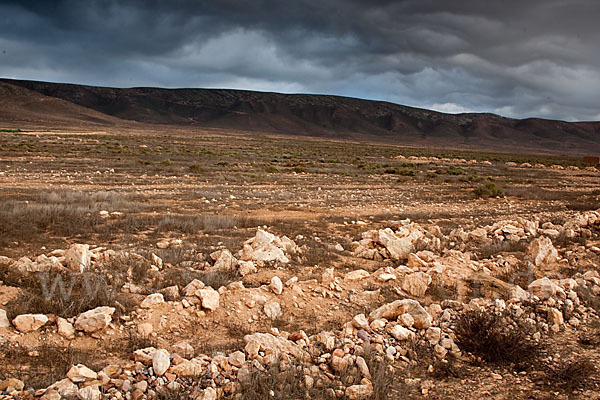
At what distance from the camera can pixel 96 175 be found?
695 inches

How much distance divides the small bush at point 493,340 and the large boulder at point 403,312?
37 cm

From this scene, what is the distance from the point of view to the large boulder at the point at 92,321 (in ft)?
12.9

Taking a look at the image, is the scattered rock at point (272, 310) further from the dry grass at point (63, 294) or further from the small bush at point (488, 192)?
the small bush at point (488, 192)

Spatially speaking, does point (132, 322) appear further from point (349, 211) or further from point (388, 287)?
point (349, 211)

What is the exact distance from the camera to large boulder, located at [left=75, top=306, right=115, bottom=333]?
12.9 ft

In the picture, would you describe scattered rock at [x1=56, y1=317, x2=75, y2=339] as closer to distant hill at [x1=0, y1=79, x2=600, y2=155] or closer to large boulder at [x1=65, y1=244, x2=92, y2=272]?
large boulder at [x1=65, y1=244, x2=92, y2=272]

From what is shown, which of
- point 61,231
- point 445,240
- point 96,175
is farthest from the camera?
point 96,175

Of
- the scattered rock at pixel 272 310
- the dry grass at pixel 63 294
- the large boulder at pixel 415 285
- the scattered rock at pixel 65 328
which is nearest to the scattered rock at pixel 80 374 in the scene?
the scattered rock at pixel 65 328

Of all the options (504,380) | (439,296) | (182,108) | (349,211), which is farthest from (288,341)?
(182,108)

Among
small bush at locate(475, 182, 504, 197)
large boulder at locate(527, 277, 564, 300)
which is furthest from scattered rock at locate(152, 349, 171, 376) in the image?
small bush at locate(475, 182, 504, 197)

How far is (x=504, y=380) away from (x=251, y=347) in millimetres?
2373

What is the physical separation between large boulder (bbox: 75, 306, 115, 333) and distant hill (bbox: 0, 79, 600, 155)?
128 meters

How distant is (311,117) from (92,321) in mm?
154483

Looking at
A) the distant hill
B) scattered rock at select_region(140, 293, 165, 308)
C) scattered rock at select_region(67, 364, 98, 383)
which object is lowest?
scattered rock at select_region(67, 364, 98, 383)
